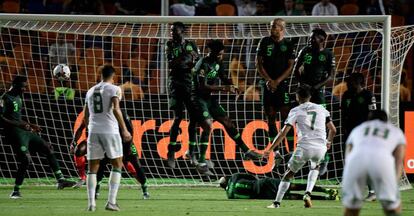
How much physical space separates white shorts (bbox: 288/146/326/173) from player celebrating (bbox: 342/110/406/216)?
4.78 m

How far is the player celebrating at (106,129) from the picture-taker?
14703 mm

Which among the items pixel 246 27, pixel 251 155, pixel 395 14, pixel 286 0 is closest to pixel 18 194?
pixel 251 155

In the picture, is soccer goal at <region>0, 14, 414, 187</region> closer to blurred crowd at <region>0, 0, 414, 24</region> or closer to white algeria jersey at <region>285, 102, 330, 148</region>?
blurred crowd at <region>0, 0, 414, 24</region>

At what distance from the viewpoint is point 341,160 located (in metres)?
20.6

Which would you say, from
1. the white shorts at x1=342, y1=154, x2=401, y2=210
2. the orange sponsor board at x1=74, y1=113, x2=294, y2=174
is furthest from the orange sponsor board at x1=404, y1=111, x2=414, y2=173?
the white shorts at x1=342, y1=154, x2=401, y2=210

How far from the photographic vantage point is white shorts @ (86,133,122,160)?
14.7 metres

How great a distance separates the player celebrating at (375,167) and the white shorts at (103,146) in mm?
4917

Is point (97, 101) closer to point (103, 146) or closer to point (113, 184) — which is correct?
point (103, 146)

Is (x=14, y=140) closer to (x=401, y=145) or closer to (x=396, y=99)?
(x=396, y=99)

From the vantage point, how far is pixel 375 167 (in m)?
10.2

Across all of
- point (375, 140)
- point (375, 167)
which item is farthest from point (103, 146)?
point (375, 167)

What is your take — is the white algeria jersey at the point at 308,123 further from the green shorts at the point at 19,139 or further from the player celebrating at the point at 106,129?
the green shorts at the point at 19,139

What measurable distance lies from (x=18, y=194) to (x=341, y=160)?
6.16 meters

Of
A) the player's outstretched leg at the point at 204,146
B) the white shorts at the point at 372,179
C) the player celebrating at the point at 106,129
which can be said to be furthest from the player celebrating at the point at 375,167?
the player's outstretched leg at the point at 204,146
